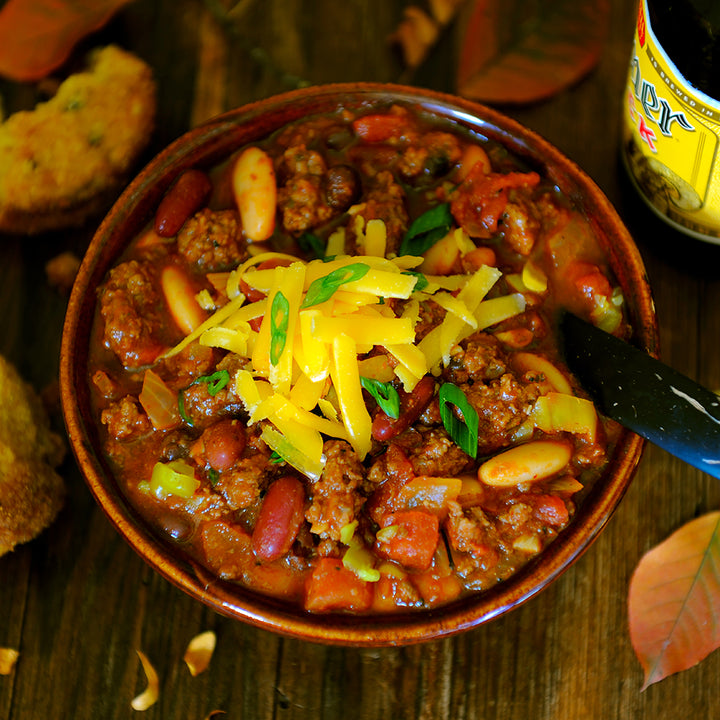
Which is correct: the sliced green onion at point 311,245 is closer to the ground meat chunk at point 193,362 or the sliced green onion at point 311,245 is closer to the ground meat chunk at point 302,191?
the ground meat chunk at point 302,191

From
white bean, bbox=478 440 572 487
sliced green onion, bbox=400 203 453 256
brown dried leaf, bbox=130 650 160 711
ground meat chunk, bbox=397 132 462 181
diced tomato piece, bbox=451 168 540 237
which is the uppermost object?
ground meat chunk, bbox=397 132 462 181

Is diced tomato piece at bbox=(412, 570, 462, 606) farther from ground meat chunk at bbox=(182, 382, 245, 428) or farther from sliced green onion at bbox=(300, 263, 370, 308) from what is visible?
sliced green onion at bbox=(300, 263, 370, 308)

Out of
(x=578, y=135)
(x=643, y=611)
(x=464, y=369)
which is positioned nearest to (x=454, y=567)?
(x=464, y=369)

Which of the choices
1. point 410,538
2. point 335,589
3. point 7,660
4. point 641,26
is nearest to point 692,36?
point 641,26

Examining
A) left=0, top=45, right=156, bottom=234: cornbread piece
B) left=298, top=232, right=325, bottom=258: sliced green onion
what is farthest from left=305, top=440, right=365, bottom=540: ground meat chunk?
left=0, top=45, right=156, bottom=234: cornbread piece

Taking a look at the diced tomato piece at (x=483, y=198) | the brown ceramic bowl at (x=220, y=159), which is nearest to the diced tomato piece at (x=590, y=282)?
the brown ceramic bowl at (x=220, y=159)

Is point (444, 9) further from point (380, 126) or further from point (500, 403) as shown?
point (500, 403)
